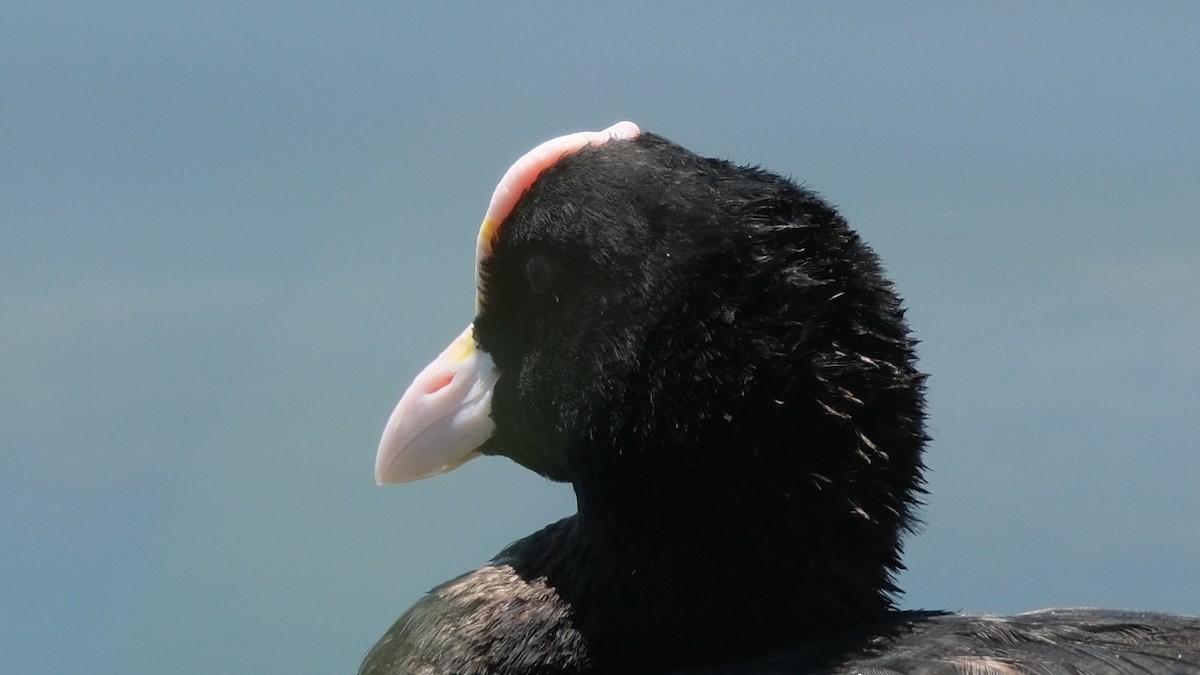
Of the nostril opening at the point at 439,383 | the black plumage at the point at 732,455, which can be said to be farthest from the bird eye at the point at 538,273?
the nostril opening at the point at 439,383

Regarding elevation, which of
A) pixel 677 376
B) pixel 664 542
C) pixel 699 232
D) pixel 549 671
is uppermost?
pixel 699 232

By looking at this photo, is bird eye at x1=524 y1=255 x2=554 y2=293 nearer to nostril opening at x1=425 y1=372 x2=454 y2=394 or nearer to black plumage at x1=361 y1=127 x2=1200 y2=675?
black plumage at x1=361 y1=127 x2=1200 y2=675

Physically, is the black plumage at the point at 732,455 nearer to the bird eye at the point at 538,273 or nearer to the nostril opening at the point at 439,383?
the bird eye at the point at 538,273

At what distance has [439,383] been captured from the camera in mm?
3002

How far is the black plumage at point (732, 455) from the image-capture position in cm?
247

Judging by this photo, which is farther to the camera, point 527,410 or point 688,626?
point 527,410

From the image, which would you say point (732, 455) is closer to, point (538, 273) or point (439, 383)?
point (538, 273)

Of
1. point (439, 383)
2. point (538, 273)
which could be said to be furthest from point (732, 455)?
point (439, 383)

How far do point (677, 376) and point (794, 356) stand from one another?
0.18 meters

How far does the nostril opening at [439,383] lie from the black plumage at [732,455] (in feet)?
1.07

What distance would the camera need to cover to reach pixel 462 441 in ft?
9.75

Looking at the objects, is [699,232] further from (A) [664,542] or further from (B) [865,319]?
(A) [664,542]

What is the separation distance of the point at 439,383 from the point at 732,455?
2.36ft

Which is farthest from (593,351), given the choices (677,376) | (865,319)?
(865,319)
